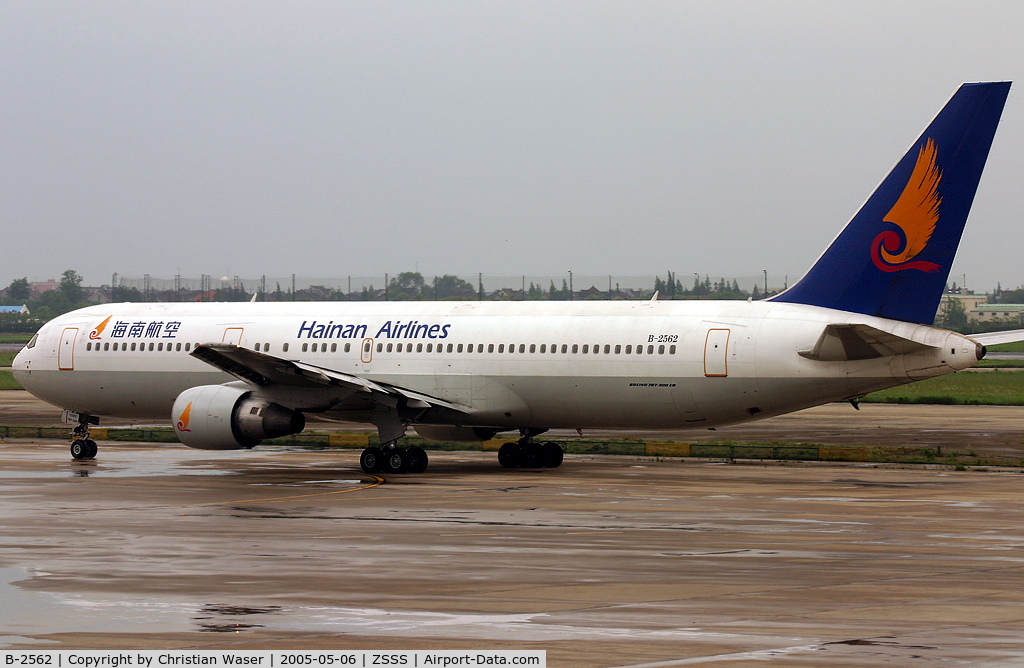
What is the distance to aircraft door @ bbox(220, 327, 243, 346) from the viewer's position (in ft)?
114

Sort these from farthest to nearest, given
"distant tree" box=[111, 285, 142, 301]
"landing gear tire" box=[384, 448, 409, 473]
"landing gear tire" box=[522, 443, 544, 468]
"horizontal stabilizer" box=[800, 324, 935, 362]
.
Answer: "distant tree" box=[111, 285, 142, 301] → "landing gear tire" box=[522, 443, 544, 468] → "landing gear tire" box=[384, 448, 409, 473] → "horizontal stabilizer" box=[800, 324, 935, 362]

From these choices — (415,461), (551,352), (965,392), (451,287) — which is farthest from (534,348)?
(451,287)

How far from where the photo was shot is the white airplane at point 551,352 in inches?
1081

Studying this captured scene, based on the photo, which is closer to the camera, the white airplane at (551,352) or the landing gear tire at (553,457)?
the white airplane at (551,352)

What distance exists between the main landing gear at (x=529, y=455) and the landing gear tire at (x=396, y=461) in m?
3.11

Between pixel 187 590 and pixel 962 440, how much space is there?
2817 centimetres

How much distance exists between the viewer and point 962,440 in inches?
1467

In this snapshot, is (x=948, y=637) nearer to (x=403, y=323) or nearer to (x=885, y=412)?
(x=403, y=323)

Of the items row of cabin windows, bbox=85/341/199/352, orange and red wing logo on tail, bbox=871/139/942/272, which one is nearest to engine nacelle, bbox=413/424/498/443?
row of cabin windows, bbox=85/341/199/352

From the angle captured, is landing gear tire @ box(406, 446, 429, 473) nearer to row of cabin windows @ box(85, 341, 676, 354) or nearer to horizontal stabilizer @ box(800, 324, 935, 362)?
row of cabin windows @ box(85, 341, 676, 354)

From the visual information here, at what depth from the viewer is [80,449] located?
3506cm

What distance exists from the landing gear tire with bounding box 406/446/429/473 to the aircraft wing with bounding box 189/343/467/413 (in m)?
1.10

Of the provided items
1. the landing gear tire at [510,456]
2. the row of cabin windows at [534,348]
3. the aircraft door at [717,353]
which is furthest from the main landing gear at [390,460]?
the aircraft door at [717,353]
